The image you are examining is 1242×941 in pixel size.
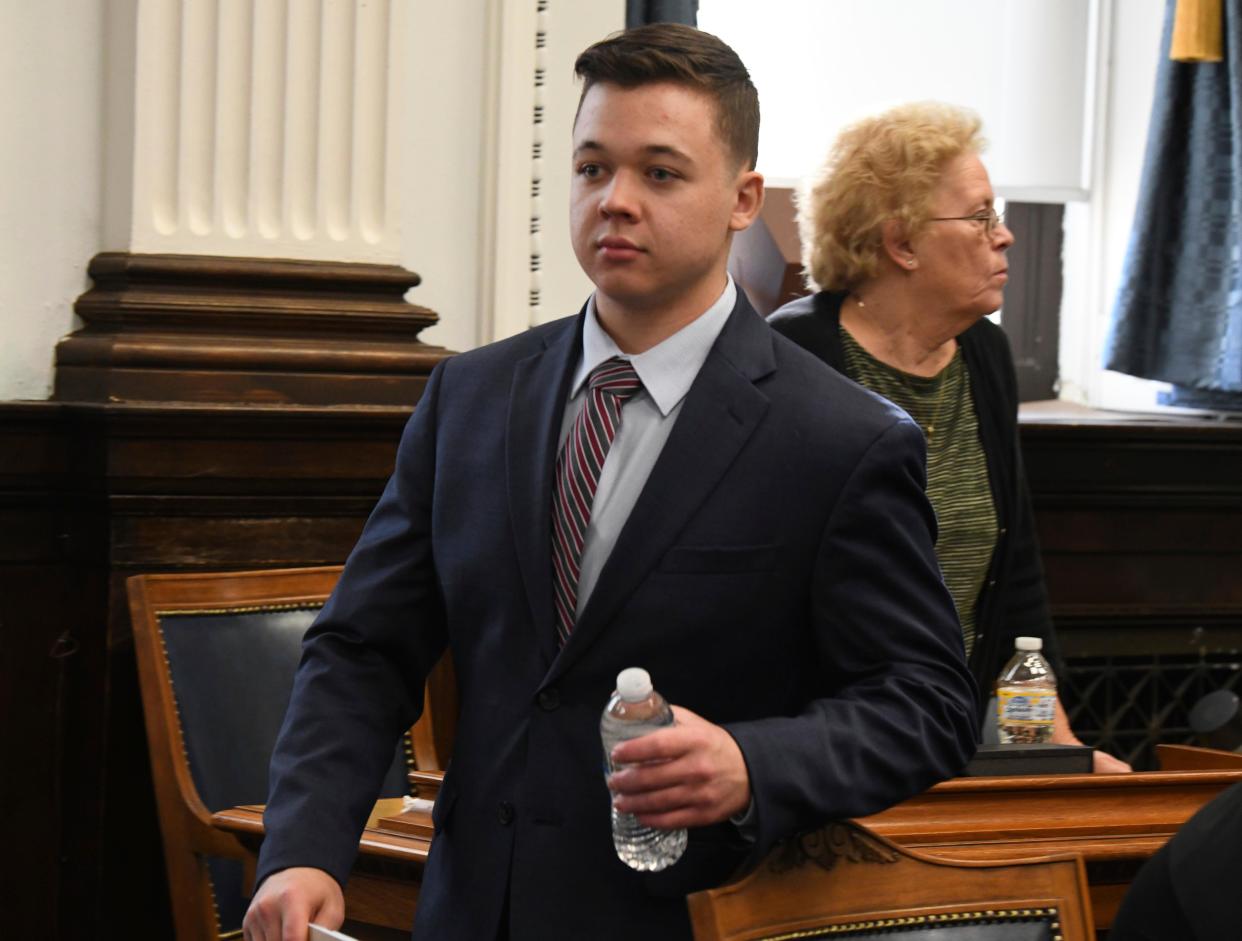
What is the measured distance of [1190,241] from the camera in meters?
4.34

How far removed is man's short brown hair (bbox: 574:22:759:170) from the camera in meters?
1.70

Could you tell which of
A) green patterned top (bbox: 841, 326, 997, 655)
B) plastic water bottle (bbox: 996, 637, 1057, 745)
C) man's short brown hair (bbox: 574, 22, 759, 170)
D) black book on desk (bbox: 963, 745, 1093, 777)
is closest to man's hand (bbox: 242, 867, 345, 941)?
man's short brown hair (bbox: 574, 22, 759, 170)

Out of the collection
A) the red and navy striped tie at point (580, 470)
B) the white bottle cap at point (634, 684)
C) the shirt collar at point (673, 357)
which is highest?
the shirt collar at point (673, 357)

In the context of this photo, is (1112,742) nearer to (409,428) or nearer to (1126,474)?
(1126,474)

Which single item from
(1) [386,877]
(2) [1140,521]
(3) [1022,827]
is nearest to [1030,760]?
(3) [1022,827]

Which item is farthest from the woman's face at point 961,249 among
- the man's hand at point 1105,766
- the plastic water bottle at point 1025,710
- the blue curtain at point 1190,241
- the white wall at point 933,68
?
the blue curtain at point 1190,241

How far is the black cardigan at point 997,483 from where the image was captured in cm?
301

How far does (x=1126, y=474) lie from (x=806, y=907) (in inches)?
115

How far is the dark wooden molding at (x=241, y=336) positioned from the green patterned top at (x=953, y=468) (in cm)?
90

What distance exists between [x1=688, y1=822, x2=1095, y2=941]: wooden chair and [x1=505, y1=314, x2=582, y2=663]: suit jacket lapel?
295mm

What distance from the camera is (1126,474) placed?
427cm

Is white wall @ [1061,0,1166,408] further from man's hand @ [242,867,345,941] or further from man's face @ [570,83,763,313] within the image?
man's hand @ [242,867,345,941]

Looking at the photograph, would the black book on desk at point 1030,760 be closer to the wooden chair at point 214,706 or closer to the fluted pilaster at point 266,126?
the wooden chair at point 214,706

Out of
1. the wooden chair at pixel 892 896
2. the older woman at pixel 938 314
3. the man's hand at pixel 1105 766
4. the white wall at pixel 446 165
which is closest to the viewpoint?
the wooden chair at pixel 892 896
